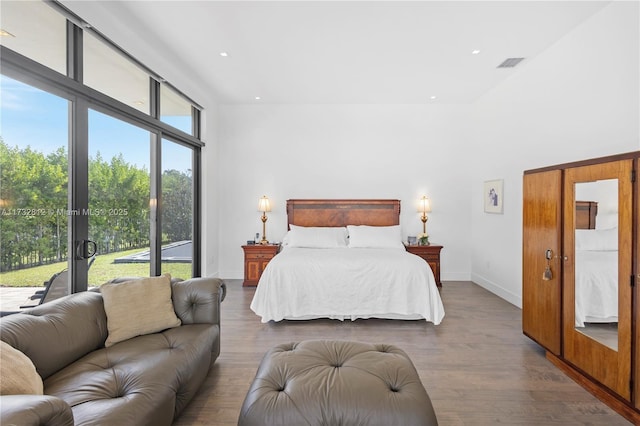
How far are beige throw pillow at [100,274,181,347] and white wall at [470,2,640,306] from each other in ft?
12.9

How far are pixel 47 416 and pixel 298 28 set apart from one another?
331 cm

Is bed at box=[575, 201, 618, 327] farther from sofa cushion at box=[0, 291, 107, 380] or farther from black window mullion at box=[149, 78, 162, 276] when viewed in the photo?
black window mullion at box=[149, 78, 162, 276]

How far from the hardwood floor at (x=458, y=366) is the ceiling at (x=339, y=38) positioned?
3.11 metres

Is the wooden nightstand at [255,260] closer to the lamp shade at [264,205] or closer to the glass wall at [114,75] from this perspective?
the lamp shade at [264,205]

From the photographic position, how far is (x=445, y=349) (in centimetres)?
287

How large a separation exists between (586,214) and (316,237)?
330 cm

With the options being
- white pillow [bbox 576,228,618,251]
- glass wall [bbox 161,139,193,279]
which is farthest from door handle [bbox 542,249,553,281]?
glass wall [bbox 161,139,193,279]

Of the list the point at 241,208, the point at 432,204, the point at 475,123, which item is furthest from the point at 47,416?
the point at 475,123

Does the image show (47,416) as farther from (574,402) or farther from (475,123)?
(475,123)

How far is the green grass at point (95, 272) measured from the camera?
6.98ft

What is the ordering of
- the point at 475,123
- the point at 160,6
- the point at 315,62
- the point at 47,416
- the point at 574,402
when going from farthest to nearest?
the point at 475,123 → the point at 315,62 → the point at 160,6 → the point at 574,402 → the point at 47,416

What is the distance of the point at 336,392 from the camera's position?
1521mm

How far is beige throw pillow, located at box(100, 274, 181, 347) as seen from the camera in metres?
2.02

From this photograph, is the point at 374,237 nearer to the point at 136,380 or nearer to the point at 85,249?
the point at 85,249
